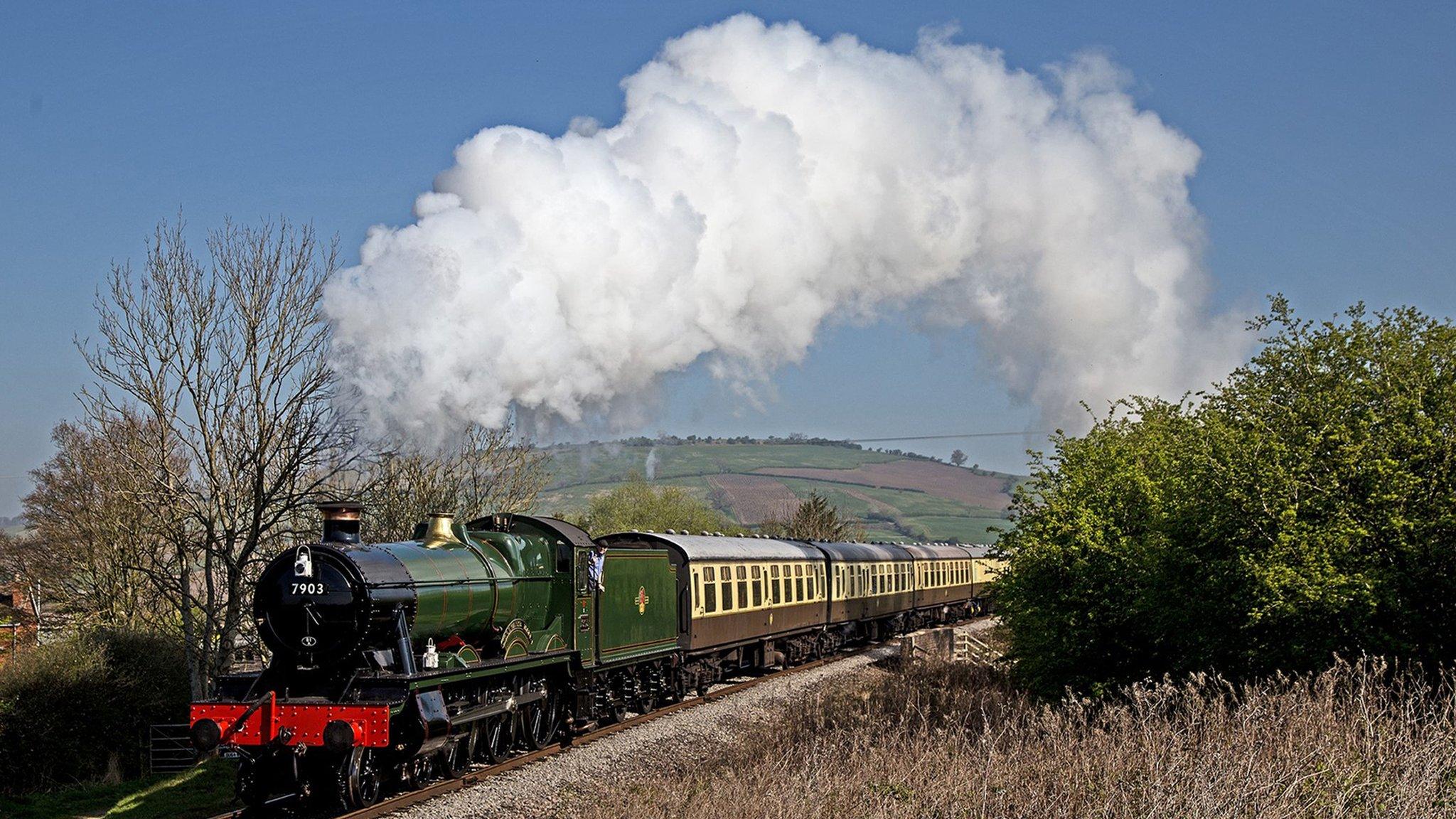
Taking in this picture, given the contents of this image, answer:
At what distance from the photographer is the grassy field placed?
1507cm

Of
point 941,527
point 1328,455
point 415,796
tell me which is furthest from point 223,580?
point 941,527

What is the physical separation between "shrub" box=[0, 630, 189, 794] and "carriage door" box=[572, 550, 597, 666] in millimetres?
13862

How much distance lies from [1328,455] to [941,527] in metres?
173

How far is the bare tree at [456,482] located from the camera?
2920cm

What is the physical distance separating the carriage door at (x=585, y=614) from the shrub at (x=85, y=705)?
45.5ft

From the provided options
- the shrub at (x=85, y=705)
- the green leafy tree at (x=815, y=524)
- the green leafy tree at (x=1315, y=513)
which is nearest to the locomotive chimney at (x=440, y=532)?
the green leafy tree at (x=1315, y=513)

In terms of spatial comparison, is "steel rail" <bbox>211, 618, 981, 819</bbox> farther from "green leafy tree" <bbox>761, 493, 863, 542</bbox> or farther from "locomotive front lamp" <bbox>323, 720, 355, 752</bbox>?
"green leafy tree" <bbox>761, 493, 863, 542</bbox>

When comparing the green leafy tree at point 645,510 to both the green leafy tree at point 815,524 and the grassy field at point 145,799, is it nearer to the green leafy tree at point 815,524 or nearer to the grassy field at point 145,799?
the green leafy tree at point 815,524

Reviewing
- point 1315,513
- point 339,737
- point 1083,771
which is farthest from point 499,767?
point 1315,513

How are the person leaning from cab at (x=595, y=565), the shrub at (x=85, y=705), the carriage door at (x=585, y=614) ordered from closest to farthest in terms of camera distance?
the carriage door at (x=585, y=614), the person leaning from cab at (x=595, y=565), the shrub at (x=85, y=705)

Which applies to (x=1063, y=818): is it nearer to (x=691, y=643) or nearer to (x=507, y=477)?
(x=691, y=643)

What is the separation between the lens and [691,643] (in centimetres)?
2155

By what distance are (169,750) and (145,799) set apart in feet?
32.0

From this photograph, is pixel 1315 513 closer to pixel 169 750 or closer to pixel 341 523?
pixel 341 523
